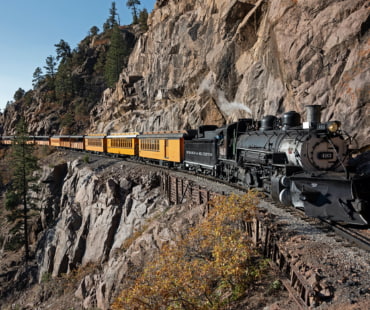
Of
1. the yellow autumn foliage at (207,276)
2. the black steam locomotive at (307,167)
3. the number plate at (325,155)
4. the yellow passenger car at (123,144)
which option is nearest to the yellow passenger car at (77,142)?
the yellow passenger car at (123,144)

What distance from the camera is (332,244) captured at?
304 inches

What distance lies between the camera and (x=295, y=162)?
9914 millimetres

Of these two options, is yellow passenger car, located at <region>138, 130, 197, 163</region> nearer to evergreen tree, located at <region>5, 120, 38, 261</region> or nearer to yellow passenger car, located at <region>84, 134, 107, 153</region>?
yellow passenger car, located at <region>84, 134, 107, 153</region>

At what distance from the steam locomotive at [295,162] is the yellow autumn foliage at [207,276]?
1.94m

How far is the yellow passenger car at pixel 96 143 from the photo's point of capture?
1507 inches

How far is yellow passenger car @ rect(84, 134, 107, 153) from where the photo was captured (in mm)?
38281

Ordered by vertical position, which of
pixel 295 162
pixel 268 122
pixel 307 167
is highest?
pixel 268 122

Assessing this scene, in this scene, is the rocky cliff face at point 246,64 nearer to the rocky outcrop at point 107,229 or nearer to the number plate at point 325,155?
the number plate at point 325,155

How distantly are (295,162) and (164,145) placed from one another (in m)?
15.4

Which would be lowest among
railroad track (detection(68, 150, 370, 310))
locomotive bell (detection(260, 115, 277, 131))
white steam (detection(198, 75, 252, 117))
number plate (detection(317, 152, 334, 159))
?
railroad track (detection(68, 150, 370, 310))

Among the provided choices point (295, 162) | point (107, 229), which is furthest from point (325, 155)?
point (107, 229)

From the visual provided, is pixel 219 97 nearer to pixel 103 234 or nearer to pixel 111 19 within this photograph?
pixel 103 234

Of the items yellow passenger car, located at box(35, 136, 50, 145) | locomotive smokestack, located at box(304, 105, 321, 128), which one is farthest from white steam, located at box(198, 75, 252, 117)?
yellow passenger car, located at box(35, 136, 50, 145)

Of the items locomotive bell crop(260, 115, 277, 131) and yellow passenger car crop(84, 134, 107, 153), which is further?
yellow passenger car crop(84, 134, 107, 153)
